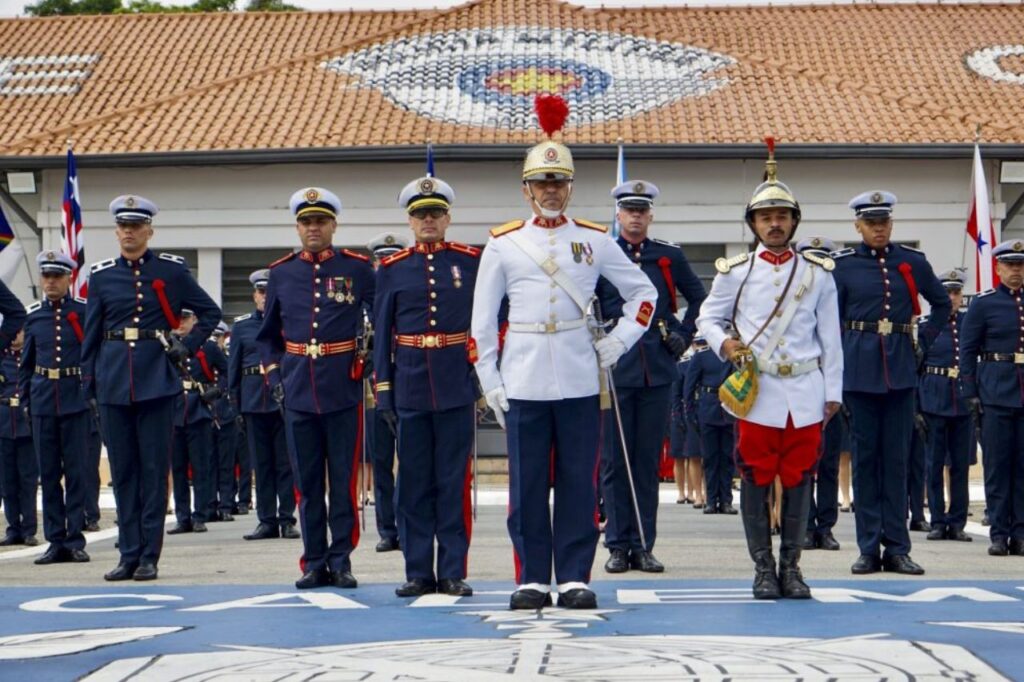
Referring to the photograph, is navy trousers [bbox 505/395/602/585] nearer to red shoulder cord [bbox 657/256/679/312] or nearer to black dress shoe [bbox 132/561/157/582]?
red shoulder cord [bbox 657/256/679/312]

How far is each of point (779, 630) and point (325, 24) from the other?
30330mm

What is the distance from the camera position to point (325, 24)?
36.9m

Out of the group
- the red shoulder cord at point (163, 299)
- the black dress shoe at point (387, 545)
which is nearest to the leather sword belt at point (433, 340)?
the red shoulder cord at point (163, 299)

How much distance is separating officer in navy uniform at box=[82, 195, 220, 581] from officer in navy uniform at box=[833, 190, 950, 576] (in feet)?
13.3

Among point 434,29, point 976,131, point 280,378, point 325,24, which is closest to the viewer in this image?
point 280,378

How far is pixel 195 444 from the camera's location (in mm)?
18375

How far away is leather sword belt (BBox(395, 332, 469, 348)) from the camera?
401 inches

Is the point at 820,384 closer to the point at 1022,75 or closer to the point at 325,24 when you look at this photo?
the point at 1022,75

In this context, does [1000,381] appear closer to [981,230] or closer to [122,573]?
[122,573]

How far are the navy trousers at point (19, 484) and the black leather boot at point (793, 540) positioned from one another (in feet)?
27.4

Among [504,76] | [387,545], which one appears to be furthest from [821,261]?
[504,76]

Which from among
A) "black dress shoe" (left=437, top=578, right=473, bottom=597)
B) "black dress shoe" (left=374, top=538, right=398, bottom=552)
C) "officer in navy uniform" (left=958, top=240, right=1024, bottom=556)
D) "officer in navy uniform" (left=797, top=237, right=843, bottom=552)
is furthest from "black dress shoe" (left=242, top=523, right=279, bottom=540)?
"black dress shoe" (left=437, top=578, right=473, bottom=597)

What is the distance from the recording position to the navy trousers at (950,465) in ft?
48.9

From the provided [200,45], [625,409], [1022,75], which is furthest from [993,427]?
[200,45]
